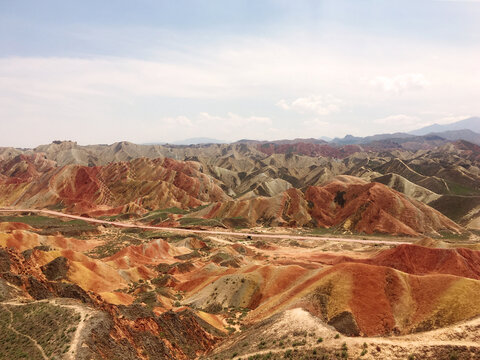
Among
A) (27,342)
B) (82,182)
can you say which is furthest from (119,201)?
(27,342)

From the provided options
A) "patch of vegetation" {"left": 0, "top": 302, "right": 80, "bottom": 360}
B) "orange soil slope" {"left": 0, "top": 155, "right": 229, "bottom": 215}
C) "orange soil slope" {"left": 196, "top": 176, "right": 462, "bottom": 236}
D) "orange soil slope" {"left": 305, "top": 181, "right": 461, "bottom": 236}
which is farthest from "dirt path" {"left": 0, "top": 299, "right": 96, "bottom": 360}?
"orange soil slope" {"left": 0, "top": 155, "right": 229, "bottom": 215}

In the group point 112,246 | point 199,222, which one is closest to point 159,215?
point 199,222

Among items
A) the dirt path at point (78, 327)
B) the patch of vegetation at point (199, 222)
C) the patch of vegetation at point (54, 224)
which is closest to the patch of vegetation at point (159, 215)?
the patch of vegetation at point (199, 222)

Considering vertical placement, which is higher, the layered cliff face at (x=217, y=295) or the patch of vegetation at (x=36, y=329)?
the patch of vegetation at (x=36, y=329)

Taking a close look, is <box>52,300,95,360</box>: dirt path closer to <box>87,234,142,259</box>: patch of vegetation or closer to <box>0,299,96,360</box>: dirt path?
<box>0,299,96,360</box>: dirt path

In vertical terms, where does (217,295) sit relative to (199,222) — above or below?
above

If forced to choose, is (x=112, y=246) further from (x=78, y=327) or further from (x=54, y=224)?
(x=78, y=327)

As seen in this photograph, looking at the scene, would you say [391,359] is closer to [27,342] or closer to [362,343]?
[362,343]

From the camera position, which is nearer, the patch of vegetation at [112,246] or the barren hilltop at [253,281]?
the barren hilltop at [253,281]

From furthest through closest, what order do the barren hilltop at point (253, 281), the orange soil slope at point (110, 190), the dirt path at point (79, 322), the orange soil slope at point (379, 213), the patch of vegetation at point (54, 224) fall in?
1. the orange soil slope at point (110, 190)
2. the orange soil slope at point (379, 213)
3. the patch of vegetation at point (54, 224)
4. the barren hilltop at point (253, 281)
5. the dirt path at point (79, 322)

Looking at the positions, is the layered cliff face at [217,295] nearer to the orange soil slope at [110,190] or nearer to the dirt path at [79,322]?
the dirt path at [79,322]

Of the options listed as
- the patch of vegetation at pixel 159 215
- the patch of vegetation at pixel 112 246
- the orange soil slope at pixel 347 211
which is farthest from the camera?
the patch of vegetation at pixel 159 215
